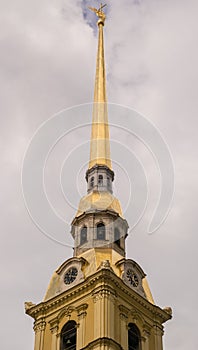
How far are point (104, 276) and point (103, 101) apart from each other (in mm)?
23407

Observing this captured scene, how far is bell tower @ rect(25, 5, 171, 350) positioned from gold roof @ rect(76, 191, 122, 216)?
8 centimetres

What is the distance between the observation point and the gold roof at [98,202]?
7731 cm

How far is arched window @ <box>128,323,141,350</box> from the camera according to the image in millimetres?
68375

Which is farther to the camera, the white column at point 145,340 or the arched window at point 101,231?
the arched window at point 101,231

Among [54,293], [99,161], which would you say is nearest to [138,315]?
[54,293]

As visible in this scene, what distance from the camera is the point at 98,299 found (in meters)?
67.6

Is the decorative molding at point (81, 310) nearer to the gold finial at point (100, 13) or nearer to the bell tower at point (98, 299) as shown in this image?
the bell tower at point (98, 299)

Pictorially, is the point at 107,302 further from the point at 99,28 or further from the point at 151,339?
the point at 99,28

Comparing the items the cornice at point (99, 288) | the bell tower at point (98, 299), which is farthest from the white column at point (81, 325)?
the cornice at point (99, 288)

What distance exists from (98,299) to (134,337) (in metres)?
3.96

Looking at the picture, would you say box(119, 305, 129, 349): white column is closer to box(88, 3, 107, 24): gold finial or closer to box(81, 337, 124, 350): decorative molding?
box(81, 337, 124, 350): decorative molding

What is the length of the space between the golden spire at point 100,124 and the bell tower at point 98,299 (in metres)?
5.86

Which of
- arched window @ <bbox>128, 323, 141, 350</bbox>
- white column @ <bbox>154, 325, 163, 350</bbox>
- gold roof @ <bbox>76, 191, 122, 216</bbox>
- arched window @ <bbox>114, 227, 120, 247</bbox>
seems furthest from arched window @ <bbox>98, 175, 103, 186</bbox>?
arched window @ <bbox>128, 323, 141, 350</bbox>

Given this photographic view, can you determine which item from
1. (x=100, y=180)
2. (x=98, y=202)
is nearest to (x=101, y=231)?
(x=98, y=202)
